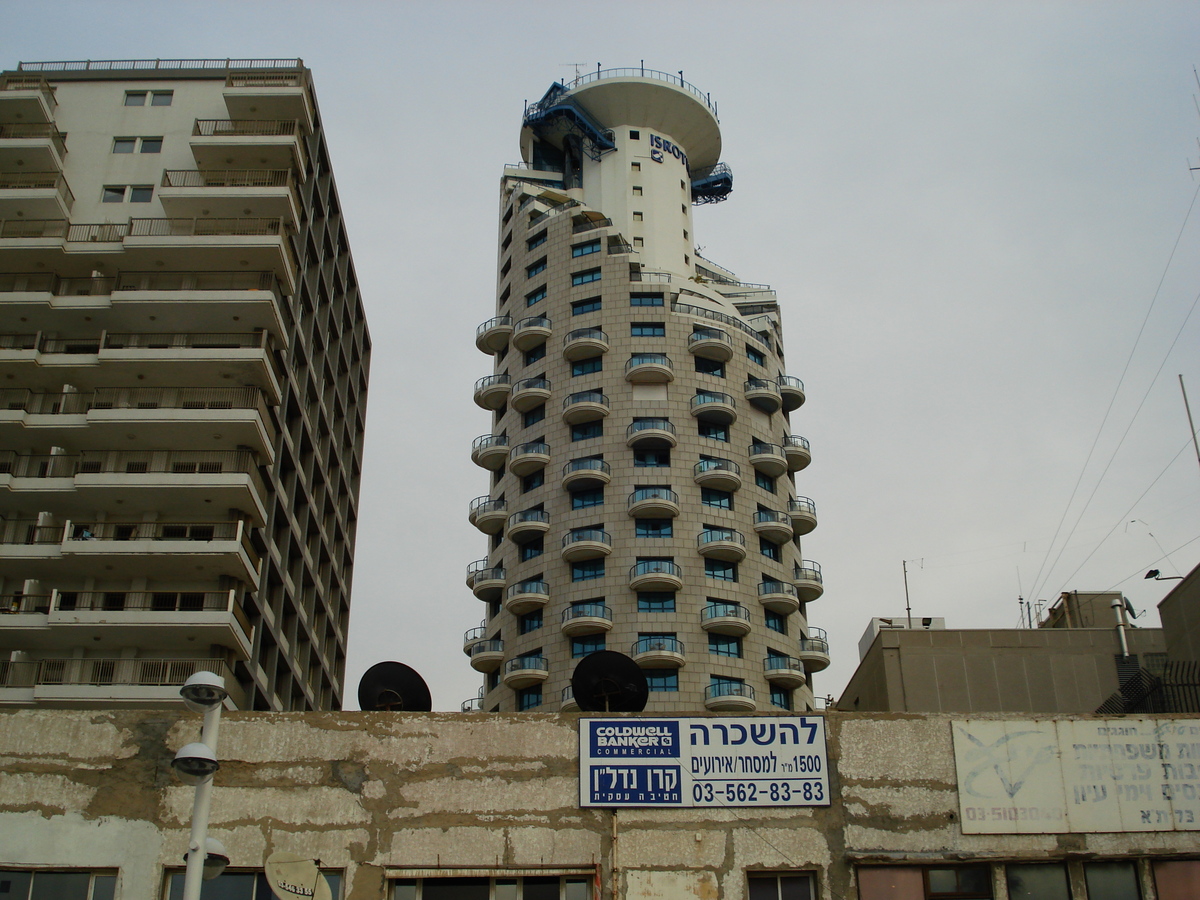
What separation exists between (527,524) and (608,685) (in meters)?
55.5

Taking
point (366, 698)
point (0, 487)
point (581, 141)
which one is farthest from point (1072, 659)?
point (581, 141)

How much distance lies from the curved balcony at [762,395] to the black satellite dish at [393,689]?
2414 inches

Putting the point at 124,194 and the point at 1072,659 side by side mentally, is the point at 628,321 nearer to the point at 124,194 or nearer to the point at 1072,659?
the point at 124,194

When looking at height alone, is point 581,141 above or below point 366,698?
above

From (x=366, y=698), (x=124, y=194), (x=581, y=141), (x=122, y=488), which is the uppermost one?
(x=581, y=141)

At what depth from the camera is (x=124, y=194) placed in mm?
Answer: 66938

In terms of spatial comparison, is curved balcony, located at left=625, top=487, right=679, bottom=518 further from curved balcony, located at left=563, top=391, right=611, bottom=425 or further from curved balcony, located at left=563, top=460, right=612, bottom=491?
curved balcony, located at left=563, top=391, right=611, bottom=425

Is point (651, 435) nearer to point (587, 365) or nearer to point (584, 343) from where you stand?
point (587, 365)

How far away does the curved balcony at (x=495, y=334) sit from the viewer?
91562 millimetres

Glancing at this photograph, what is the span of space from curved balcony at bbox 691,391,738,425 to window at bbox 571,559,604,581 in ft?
41.0

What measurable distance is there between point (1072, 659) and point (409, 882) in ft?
114

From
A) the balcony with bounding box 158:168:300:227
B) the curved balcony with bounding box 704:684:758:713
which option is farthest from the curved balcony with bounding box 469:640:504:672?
the balcony with bounding box 158:168:300:227

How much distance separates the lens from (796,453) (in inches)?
3506

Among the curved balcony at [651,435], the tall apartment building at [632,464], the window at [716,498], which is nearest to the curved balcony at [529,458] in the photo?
the tall apartment building at [632,464]
